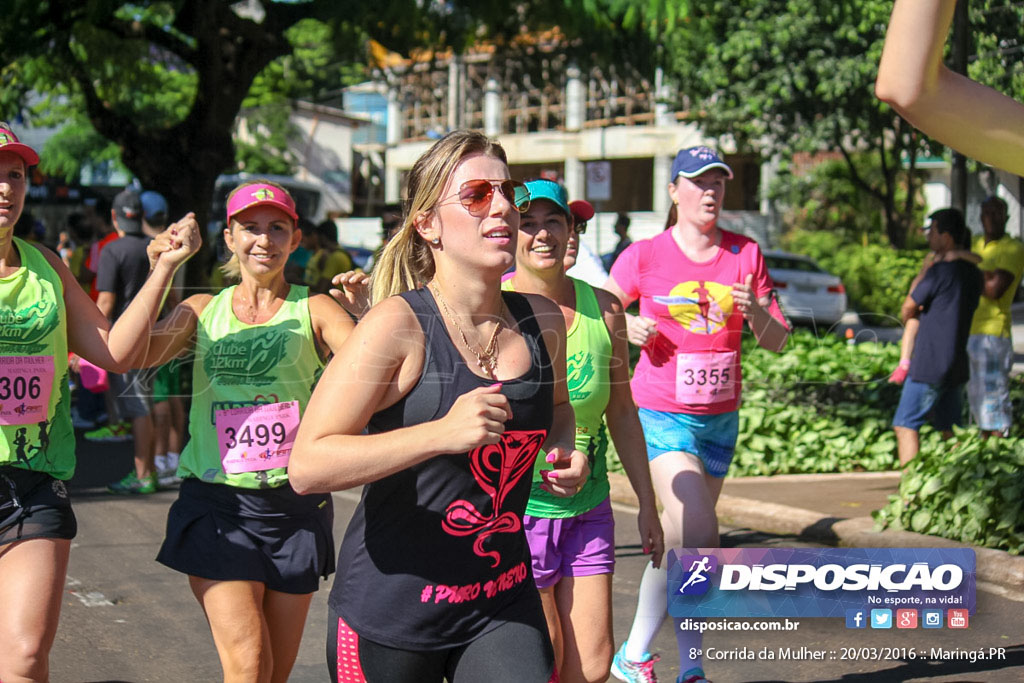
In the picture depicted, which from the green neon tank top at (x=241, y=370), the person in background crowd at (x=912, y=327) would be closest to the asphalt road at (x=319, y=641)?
the green neon tank top at (x=241, y=370)

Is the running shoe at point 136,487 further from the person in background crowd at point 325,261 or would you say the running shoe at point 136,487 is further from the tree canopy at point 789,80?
the tree canopy at point 789,80

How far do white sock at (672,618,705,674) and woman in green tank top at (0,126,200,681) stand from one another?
Answer: 237 cm

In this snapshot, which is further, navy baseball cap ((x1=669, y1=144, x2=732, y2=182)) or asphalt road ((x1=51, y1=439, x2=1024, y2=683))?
navy baseball cap ((x1=669, y1=144, x2=732, y2=182))

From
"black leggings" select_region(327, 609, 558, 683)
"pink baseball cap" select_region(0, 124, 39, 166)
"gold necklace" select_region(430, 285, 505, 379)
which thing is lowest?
"black leggings" select_region(327, 609, 558, 683)

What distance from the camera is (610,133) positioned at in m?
44.7

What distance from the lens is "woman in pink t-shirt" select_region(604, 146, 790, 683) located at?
519 centimetres

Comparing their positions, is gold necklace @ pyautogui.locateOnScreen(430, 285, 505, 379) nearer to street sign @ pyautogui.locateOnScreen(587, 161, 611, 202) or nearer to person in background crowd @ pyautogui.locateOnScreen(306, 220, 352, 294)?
person in background crowd @ pyautogui.locateOnScreen(306, 220, 352, 294)

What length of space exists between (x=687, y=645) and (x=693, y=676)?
12 cm

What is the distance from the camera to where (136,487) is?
911 centimetres

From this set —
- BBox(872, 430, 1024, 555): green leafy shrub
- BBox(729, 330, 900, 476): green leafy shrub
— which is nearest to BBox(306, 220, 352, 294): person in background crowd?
BBox(729, 330, 900, 476): green leafy shrub

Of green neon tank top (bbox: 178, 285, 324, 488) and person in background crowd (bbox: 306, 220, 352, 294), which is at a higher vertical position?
green neon tank top (bbox: 178, 285, 324, 488)

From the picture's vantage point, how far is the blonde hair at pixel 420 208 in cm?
298

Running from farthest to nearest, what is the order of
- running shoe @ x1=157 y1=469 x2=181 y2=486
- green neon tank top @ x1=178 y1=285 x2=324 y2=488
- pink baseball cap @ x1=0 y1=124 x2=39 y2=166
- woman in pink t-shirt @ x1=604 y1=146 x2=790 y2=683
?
running shoe @ x1=157 y1=469 x2=181 y2=486 < woman in pink t-shirt @ x1=604 y1=146 x2=790 y2=683 < green neon tank top @ x1=178 y1=285 x2=324 y2=488 < pink baseball cap @ x1=0 y1=124 x2=39 y2=166

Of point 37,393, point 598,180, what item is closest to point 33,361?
point 37,393
